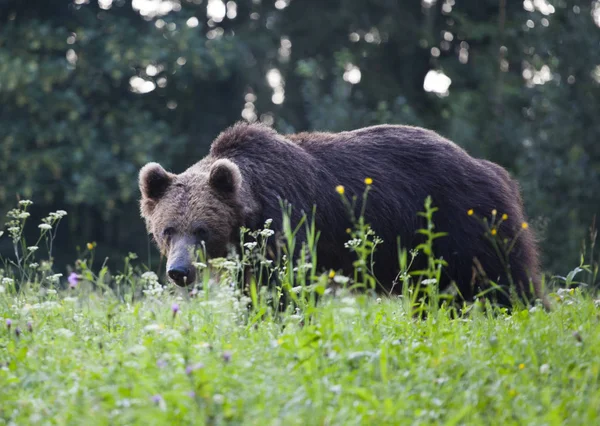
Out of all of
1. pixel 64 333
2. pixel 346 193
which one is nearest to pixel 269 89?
pixel 346 193

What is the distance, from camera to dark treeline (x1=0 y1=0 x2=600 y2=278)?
17297 mm

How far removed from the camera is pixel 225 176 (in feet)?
22.5

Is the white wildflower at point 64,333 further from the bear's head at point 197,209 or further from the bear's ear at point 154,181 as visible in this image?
the bear's ear at point 154,181

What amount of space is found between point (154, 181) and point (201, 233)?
0.69 meters

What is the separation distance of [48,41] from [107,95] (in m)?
2.07

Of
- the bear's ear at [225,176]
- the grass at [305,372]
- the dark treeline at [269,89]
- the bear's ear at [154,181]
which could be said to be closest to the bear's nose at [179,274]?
Answer: the bear's ear at [225,176]

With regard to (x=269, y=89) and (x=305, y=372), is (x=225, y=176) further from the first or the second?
(x=269, y=89)

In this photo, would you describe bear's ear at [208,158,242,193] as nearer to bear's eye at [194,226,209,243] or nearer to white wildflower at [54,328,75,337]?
bear's eye at [194,226,209,243]

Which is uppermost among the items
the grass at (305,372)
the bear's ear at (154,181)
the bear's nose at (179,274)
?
the bear's ear at (154,181)

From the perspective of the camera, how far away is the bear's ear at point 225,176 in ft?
22.3

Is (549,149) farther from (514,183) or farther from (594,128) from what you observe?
(514,183)

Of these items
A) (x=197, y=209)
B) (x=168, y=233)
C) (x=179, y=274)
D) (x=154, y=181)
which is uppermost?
(x=154, y=181)

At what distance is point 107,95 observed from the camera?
19.3m

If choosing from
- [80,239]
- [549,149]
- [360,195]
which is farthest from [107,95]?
[360,195]
